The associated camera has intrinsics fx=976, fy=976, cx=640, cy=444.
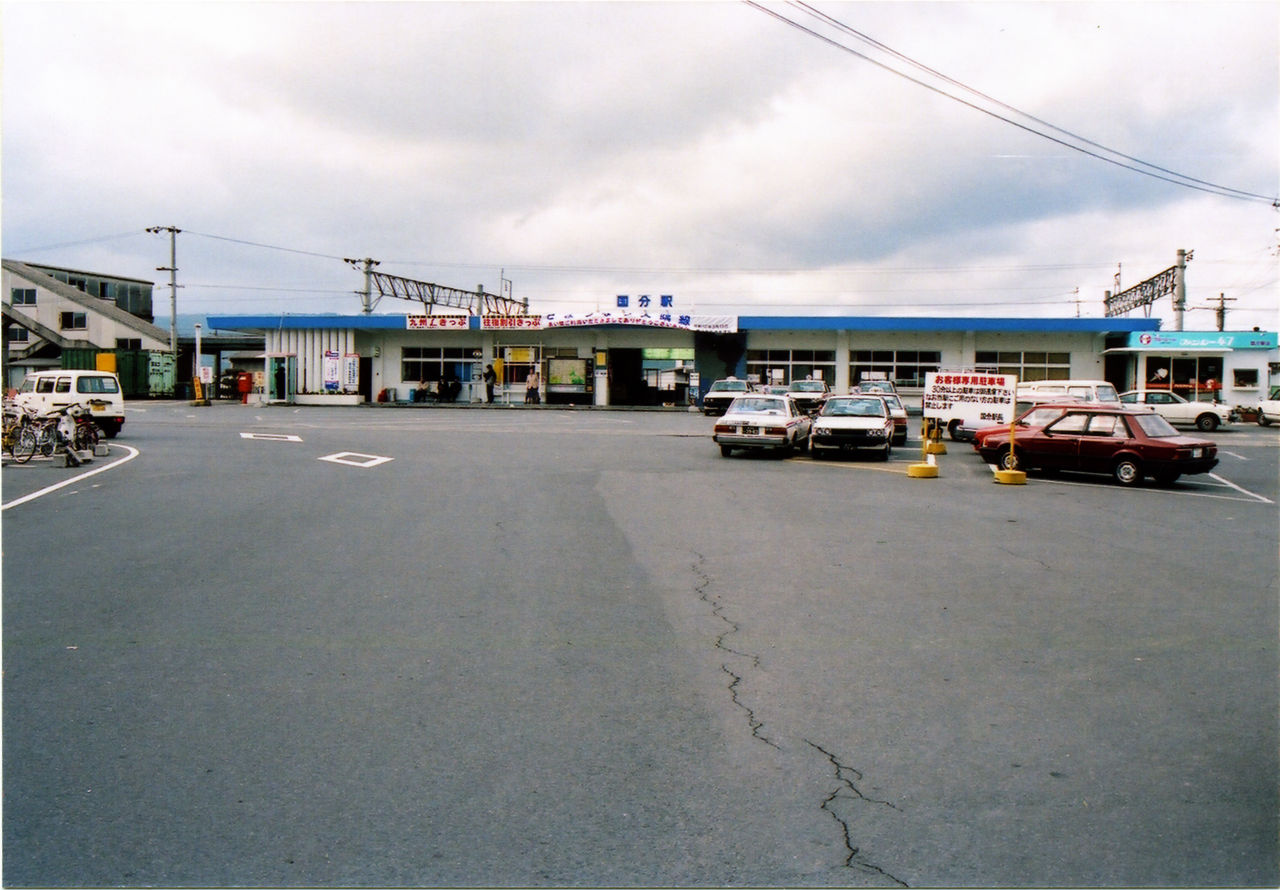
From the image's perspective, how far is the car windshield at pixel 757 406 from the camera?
23203 mm

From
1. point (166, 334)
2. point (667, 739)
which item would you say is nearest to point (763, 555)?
point (667, 739)

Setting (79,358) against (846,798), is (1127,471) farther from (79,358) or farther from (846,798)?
(79,358)

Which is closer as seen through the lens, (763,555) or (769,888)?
(769,888)

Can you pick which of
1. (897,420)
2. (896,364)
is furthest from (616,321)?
(897,420)

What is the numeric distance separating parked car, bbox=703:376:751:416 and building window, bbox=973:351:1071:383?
13897 millimetres

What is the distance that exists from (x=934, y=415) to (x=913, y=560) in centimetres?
1379

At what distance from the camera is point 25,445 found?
65.0 ft

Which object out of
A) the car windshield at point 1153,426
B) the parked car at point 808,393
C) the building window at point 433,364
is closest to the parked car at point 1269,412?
the parked car at point 808,393

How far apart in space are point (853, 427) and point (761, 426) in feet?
6.88

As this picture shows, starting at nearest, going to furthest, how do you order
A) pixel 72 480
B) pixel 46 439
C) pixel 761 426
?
pixel 72 480 → pixel 46 439 → pixel 761 426

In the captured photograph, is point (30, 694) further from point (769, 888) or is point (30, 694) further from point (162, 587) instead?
point (769, 888)

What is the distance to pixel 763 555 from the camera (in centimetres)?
1016

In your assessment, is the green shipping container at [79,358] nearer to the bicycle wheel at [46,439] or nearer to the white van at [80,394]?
the white van at [80,394]

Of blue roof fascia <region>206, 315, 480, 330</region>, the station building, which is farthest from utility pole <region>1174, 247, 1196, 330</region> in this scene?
blue roof fascia <region>206, 315, 480, 330</region>
